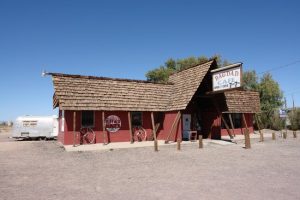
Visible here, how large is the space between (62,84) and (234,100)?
17251 mm

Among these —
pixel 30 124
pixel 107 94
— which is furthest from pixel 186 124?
pixel 30 124

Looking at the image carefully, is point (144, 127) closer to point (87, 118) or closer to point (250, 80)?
point (87, 118)

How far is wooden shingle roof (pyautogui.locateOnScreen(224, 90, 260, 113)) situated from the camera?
90.1 feet

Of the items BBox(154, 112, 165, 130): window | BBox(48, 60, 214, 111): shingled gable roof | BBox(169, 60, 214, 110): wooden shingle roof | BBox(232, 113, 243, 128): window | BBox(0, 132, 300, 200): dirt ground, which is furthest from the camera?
BBox(232, 113, 243, 128): window

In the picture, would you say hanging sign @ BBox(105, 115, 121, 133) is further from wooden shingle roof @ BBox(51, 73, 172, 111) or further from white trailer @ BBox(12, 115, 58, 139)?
white trailer @ BBox(12, 115, 58, 139)

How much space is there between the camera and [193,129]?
74.6ft

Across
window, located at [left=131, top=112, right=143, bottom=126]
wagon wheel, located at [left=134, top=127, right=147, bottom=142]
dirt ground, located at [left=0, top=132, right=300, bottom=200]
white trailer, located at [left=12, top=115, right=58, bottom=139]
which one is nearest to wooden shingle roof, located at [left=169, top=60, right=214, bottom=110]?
window, located at [left=131, top=112, right=143, bottom=126]

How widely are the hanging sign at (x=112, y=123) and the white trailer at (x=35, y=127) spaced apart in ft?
29.3

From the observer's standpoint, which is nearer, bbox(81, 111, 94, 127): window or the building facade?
the building facade

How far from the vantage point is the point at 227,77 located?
1803 cm

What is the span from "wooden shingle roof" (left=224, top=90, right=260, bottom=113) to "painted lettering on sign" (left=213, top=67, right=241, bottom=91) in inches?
338

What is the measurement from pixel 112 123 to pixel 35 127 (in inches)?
407

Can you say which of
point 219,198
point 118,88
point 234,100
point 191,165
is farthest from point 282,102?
point 219,198

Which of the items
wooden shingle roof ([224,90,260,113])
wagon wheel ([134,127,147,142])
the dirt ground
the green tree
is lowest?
the dirt ground
